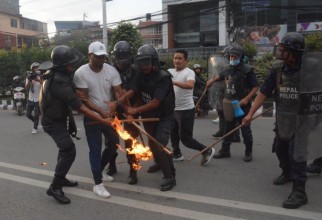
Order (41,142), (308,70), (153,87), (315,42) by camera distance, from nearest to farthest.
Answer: (308,70)
(153,87)
(41,142)
(315,42)

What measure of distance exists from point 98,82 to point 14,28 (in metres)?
57.9

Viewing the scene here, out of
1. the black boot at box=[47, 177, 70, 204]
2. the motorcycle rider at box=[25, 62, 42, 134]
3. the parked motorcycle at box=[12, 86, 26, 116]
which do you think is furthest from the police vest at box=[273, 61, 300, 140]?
the parked motorcycle at box=[12, 86, 26, 116]

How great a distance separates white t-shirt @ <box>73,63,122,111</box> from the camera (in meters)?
4.24

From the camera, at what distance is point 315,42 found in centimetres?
1290

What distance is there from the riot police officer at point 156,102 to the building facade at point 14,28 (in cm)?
5030

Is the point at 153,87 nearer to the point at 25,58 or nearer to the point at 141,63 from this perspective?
the point at 141,63

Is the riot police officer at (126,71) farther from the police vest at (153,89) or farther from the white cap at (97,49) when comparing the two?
the white cap at (97,49)

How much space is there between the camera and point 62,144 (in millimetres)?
4109

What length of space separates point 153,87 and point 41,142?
Result: 3.95 metres

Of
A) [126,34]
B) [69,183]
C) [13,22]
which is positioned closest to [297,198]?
[69,183]

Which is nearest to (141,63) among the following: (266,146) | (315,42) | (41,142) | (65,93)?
(65,93)

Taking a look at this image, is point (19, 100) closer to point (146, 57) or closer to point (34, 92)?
point (34, 92)

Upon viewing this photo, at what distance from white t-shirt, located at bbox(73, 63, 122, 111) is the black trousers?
0.46 metres

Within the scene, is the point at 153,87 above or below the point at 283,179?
above
